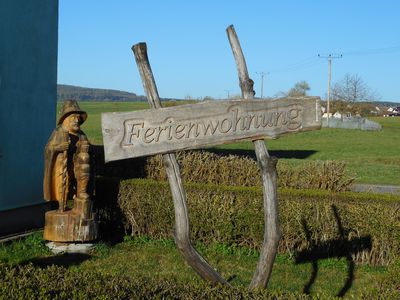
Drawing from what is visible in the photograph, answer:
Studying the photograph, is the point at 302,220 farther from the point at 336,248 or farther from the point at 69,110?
the point at 69,110

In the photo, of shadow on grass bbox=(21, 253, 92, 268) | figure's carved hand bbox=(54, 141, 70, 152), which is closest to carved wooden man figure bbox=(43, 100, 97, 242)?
figure's carved hand bbox=(54, 141, 70, 152)

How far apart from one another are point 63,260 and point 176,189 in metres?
4.82

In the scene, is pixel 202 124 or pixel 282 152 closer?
pixel 202 124

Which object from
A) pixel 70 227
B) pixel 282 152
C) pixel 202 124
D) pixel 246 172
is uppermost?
pixel 202 124

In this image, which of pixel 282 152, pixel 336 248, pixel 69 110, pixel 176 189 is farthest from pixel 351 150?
pixel 176 189

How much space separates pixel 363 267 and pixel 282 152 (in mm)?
25306

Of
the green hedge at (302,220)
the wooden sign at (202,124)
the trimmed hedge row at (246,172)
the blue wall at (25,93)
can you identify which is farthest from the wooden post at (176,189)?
the blue wall at (25,93)

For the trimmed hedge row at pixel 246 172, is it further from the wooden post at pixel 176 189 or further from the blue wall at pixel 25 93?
the wooden post at pixel 176 189

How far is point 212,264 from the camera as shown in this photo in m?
9.08

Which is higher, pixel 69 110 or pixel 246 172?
pixel 69 110

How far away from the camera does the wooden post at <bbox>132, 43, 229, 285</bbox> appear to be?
4.88 meters

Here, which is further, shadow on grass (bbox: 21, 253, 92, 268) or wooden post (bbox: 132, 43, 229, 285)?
shadow on grass (bbox: 21, 253, 92, 268)

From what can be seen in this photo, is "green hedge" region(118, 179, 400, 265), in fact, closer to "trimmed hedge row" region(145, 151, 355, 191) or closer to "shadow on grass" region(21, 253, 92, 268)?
"trimmed hedge row" region(145, 151, 355, 191)

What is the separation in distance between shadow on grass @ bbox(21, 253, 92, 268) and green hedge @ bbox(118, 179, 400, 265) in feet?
Answer: 5.32
